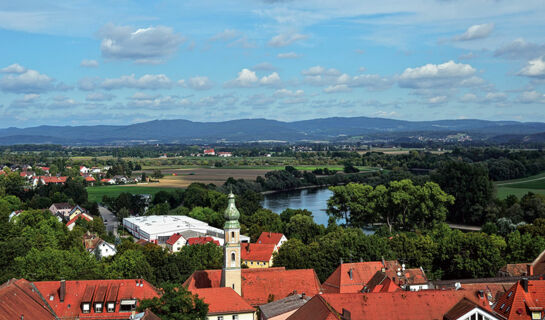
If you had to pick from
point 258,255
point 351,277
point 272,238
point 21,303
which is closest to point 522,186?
point 272,238

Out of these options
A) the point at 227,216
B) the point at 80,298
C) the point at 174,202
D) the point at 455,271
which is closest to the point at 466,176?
the point at 455,271

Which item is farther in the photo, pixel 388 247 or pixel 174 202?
pixel 174 202

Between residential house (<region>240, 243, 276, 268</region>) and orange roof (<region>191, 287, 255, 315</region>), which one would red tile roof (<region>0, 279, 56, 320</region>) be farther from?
residential house (<region>240, 243, 276, 268</region>)

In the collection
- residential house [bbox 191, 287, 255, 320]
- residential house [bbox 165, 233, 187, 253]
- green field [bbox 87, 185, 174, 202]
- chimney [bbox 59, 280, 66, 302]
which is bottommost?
green field [bbox 87, 185, 174, 202]

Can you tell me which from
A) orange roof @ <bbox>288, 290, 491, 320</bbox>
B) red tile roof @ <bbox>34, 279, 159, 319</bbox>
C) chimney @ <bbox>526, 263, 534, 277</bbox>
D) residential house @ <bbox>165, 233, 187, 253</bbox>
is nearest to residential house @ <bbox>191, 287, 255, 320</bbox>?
red tile roof @ <bbox>34, 279, 159, 319</bbox>

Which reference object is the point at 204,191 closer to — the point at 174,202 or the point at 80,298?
the point at 174,202

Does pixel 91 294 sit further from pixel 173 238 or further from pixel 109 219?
pixel 109 219

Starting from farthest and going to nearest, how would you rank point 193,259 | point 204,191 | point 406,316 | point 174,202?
point 174,202, point 204,191, point 193,259, point 406,316

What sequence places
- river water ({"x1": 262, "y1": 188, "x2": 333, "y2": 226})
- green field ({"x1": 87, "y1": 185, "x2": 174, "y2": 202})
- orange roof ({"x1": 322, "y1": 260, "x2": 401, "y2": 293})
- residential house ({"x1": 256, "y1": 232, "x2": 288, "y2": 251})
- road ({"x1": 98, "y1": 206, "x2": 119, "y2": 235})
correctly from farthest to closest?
green field ({"x1": 87, "y1": 185, "x2": 174, "y2": 202}) < river water ({"x1": 262, "y1": 188, "x2": 333, "y2": 226}) < road ({"x1": 98, "y1": 206, "x2": 119, "y2": 235}) < residential house ({"x1": 256, "y1": 232, "x2": 288, "y2": 251}) < orange roof ({"x1": 322, "y1": 260, "x2": 401, "y2": 293})
